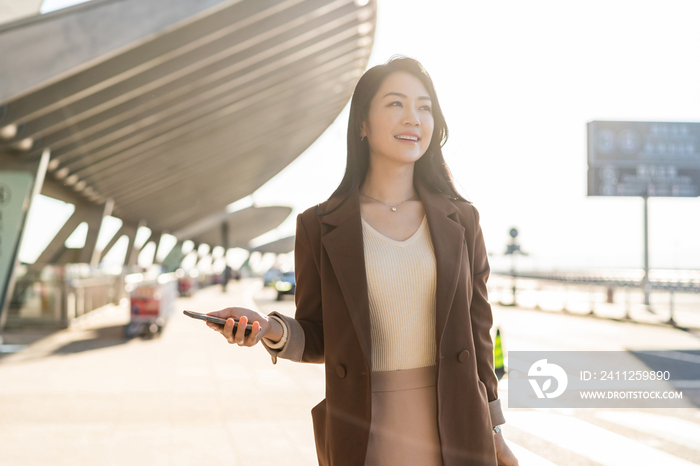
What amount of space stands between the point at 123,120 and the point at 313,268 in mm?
16985

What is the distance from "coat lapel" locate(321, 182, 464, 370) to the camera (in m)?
1.87

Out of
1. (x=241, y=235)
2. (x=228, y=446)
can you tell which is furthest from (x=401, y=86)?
(x=241, y=235)

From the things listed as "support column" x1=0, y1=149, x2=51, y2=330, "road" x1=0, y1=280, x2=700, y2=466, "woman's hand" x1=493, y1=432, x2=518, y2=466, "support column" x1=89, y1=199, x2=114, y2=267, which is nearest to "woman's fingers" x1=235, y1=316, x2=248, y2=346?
"woman's hand" x1=493, y1=432, x2=518, y2=466

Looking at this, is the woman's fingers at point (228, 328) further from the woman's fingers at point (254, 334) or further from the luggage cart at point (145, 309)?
the luggage cart at point (145, 309)

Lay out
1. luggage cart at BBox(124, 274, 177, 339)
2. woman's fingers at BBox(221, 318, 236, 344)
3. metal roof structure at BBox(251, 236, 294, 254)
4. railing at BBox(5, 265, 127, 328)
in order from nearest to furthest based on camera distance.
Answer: woman's fingers at BBox(221, 318, 236, 344) < luggage cart at BBox(124, 274, 177, 339) < railing at BBox(5, 265, 127, 328) < metal roof structure at BBox(251, 236, 294, 254)

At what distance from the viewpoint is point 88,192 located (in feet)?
78.7

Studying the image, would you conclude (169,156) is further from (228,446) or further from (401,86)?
(401,86)

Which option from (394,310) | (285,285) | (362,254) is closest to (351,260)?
(362,254)

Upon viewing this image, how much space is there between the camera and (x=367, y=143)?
2.24m

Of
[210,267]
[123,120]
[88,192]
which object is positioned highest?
[123,120]

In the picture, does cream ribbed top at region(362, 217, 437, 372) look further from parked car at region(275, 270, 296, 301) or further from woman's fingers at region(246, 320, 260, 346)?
parked car at region(275, 270, 296, 301)

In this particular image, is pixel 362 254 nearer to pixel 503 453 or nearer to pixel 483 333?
pixel 483 333

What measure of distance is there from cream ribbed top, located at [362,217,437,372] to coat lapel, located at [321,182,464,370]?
44 mm

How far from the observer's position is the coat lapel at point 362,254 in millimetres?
1872
